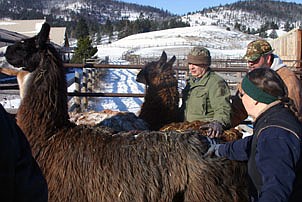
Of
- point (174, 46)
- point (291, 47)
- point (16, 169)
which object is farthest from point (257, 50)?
point (174, 46)

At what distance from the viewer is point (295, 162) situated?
2.02 m

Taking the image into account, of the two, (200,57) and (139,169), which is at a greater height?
(200,57)

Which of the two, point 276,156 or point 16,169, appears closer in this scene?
point 16,169

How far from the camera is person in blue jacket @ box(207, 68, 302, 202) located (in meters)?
1.96

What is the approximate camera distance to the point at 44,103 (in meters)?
3.29

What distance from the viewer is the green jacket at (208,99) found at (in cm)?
373

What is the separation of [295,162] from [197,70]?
6.63 feet

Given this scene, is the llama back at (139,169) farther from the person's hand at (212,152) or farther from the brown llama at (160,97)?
the brown llama at (160,97)

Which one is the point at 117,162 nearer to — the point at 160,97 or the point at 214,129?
the point at 214,129

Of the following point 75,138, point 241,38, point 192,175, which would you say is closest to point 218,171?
point 192,175

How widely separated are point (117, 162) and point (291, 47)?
1201cm

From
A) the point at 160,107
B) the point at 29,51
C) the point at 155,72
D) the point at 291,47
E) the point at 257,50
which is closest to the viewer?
the point at 29,51

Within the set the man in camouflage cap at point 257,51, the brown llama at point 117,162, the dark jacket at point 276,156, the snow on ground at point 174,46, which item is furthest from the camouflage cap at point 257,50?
the snow on ground at point 174,46

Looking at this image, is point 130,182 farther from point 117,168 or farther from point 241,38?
point 241,38
